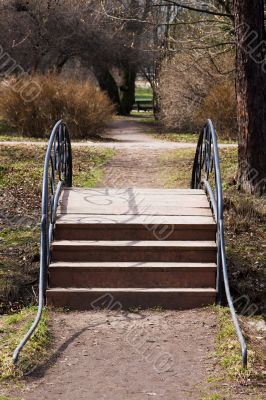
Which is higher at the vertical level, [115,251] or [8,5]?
[8,5]

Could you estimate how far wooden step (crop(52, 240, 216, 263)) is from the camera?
7.55 m

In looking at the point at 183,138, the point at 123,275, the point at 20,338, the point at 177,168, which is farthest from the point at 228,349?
the point at 183,138

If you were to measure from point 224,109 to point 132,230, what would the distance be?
585 inches

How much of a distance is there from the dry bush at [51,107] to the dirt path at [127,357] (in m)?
15.0

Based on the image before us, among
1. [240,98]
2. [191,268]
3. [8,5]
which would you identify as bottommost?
[191,268]

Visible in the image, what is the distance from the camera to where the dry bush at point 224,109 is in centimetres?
2200

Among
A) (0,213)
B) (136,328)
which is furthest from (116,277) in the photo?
(0,213)

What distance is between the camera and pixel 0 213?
10797 millimetres

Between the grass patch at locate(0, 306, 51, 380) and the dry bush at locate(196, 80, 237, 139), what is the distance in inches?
619

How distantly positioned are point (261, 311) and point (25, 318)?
2447 mm

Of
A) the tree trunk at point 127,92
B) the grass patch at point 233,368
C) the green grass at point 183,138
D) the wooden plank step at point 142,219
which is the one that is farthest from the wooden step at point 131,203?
the tree trunk at point 127,92

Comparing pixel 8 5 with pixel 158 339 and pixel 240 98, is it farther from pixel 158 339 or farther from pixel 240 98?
pixel 158 339

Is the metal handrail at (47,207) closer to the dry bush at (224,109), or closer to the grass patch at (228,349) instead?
the grass patch at (228,349)

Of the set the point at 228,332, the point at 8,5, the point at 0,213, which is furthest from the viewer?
the point at 8,5
